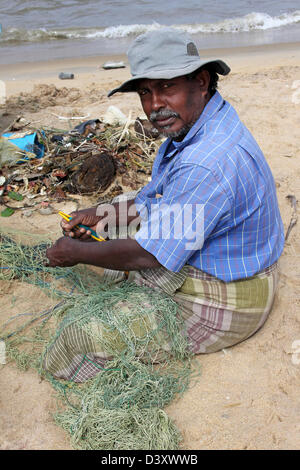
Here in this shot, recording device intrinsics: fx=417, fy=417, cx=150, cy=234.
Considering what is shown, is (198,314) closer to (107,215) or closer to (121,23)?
(107,215)

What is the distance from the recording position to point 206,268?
184 centimetres

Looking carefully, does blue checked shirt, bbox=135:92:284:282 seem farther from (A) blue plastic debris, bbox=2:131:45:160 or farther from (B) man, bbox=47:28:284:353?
(A) blue plastic debris, bbox=2:131:45:160

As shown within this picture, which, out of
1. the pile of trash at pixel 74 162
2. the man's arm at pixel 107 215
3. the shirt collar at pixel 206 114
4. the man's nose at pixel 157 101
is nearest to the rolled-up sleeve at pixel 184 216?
the shirt collar at pixel 206 114

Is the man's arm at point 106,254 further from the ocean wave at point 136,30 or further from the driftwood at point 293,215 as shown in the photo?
the ocean wave at point 136,30

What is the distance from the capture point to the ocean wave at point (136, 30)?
37.2 ft

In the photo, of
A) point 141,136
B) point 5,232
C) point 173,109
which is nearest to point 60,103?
point 141,136

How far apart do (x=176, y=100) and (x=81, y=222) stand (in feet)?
3.32

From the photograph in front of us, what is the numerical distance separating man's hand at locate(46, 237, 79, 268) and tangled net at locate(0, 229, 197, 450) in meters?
0.23

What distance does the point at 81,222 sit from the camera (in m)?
2.47

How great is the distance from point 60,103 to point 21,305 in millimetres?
3908

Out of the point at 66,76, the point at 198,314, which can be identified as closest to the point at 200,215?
the point at 198,314

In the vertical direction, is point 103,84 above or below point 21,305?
above

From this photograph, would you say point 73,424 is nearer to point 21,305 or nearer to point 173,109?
point 21,305

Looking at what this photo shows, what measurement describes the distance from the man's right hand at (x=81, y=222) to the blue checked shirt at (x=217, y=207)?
699mm
